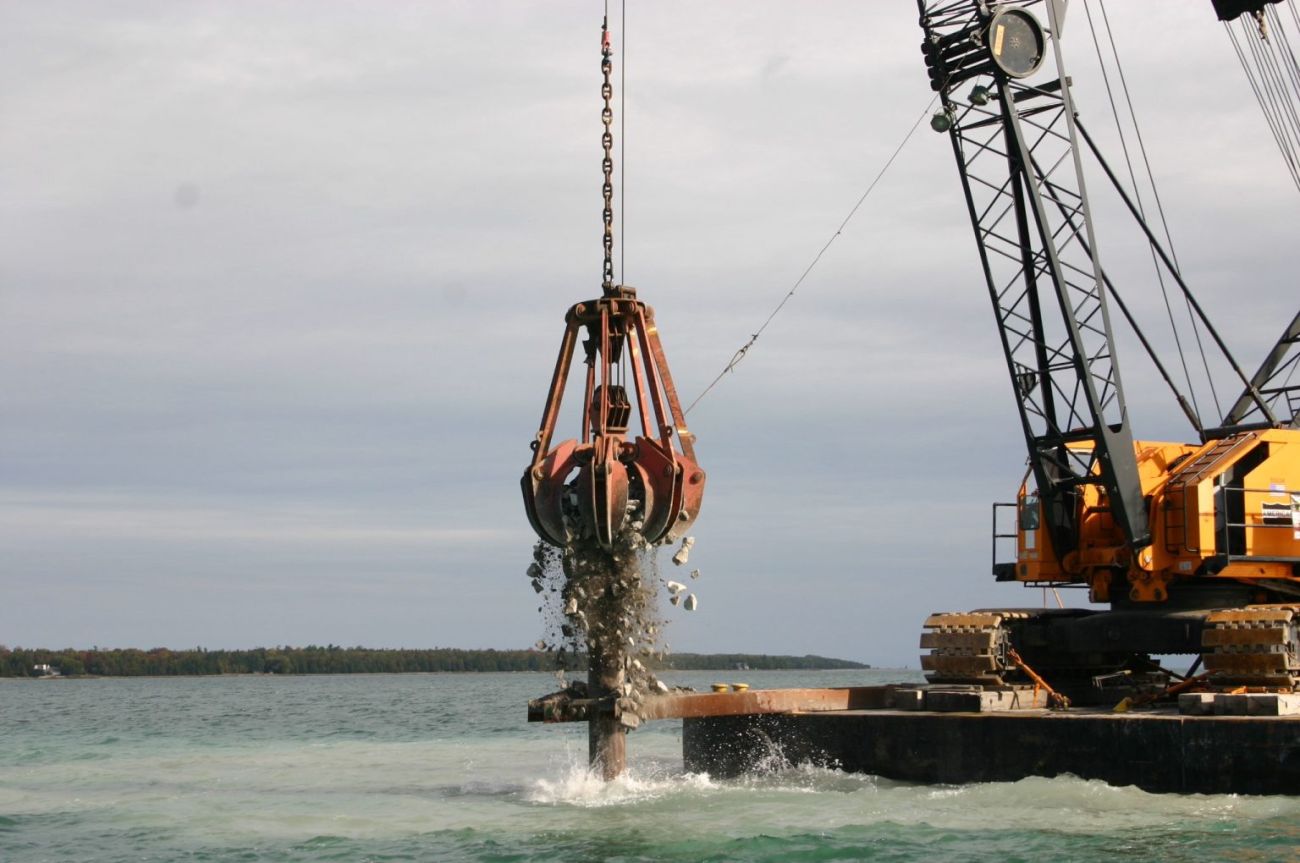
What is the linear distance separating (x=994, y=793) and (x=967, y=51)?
37.4 ft

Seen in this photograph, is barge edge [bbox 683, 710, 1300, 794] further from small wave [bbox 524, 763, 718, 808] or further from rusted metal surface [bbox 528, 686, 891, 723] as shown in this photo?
small wave [bbox 524, 763, 718, 808]

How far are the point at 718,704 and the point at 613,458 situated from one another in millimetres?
3836

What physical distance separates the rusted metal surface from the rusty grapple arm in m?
1.97

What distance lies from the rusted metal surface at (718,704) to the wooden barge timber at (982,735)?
2cm

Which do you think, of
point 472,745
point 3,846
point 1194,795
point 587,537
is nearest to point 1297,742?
point 1194,795

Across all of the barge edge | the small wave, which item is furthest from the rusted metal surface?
the small wave

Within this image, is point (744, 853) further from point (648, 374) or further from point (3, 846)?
point (3, 846)

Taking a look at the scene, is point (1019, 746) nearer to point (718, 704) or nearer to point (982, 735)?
point (982, 735)

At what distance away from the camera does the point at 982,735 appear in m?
19.2

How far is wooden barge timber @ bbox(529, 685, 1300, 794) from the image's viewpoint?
1738 centimetres

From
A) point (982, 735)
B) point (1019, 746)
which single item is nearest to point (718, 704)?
point (982, 735)

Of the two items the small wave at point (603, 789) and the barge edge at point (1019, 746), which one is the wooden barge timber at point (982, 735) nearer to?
the barge edge at point (1019, 746)

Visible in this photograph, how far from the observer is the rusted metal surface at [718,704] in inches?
726

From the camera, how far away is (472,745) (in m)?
32.2
